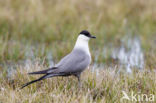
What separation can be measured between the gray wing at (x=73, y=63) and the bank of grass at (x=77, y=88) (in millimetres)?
225

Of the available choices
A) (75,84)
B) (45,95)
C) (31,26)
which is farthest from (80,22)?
(45,95)

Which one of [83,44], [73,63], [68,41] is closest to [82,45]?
[83,44]

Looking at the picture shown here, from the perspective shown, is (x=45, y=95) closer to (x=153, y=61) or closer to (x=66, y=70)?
(x=66, y=70)

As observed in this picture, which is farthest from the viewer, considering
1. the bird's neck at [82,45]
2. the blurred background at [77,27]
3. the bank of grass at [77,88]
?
the blurred background at [77,27]

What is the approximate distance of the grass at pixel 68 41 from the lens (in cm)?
458

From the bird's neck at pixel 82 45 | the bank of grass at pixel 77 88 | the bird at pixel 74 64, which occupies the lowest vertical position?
the bank of grass at pixel 77 88

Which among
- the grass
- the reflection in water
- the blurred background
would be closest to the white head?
the grass

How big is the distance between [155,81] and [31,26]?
4645mm

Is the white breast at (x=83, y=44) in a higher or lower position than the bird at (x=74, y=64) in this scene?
higher

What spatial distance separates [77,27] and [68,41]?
51 cm

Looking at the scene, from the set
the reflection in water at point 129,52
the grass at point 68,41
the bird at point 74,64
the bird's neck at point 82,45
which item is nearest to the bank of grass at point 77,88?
the grass at point 68,41

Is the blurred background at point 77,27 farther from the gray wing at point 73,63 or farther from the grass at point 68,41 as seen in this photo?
the gray wing at point 73,63

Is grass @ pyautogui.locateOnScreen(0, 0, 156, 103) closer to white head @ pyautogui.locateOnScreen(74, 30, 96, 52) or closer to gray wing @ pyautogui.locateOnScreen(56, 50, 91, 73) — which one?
gray wing @ pyautogui.locateOnScreen(56, 50, 91, 73)

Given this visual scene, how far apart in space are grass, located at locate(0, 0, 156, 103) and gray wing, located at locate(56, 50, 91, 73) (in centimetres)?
24
